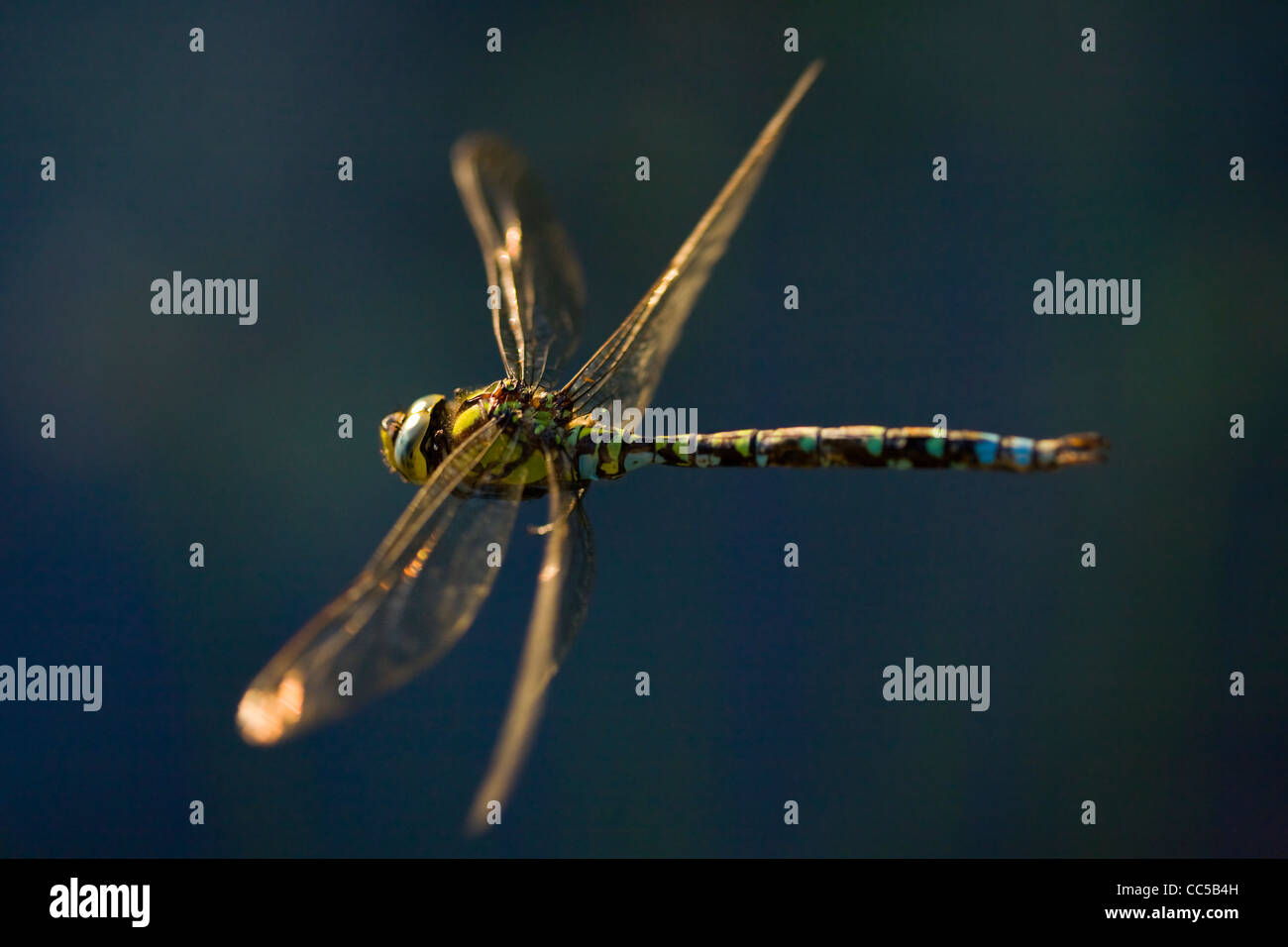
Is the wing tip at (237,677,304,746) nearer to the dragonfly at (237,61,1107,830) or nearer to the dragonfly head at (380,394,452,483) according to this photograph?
the dragonfly at (237,61,1107,830)

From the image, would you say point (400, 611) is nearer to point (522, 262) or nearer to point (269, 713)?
point (269, 713)

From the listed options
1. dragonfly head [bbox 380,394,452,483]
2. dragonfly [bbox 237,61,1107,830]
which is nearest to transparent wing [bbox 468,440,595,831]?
dragonfly [bbox 237,61,1107,830]

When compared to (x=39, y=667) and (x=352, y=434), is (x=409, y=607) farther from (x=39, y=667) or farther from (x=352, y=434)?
(x=39, y=667)

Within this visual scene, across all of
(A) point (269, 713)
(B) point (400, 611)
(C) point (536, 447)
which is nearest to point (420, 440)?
(C) point (536, 447)

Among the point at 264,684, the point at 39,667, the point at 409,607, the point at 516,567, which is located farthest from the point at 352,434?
the point at 264,684

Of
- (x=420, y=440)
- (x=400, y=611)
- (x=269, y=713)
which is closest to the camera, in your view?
(x=269, y=713)

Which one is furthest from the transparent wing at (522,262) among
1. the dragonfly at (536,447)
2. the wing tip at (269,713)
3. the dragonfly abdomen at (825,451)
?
the wing tip at (269,713)
